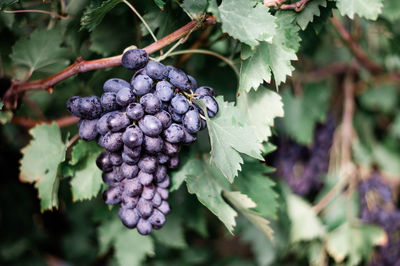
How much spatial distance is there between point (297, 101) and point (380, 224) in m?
0.61

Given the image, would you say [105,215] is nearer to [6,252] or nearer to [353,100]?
[6,252]

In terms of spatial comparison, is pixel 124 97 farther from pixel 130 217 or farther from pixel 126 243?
pixel 126 243

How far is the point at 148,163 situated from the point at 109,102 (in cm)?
14

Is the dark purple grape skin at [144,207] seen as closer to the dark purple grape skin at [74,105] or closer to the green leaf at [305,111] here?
the dark purple grape skin at [74,105]

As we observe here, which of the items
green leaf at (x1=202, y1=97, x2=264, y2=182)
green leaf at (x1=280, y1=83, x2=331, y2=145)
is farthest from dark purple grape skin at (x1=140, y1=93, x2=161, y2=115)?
green leaf at (x1=280, y1=83, x2=331, y2=145)

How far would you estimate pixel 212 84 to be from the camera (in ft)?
4.03

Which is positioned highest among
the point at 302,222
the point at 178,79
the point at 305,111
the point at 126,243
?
the point at 178,79

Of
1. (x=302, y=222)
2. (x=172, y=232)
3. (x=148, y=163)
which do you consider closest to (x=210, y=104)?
(x=148, y=163)

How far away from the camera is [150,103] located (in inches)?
26.2

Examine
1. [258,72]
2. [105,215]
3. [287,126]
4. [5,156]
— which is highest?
[258,72]

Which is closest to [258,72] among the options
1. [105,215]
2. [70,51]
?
[70,51]

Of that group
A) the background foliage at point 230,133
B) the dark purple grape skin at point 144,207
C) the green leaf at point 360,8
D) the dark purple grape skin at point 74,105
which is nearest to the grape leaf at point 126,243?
the background foliage at point 230,133

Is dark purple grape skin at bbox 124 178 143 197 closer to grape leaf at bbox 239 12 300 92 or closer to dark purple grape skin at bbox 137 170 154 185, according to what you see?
dark purple grape skin at bbox 137 170 154 185

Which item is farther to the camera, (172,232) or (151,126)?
(172,232)
